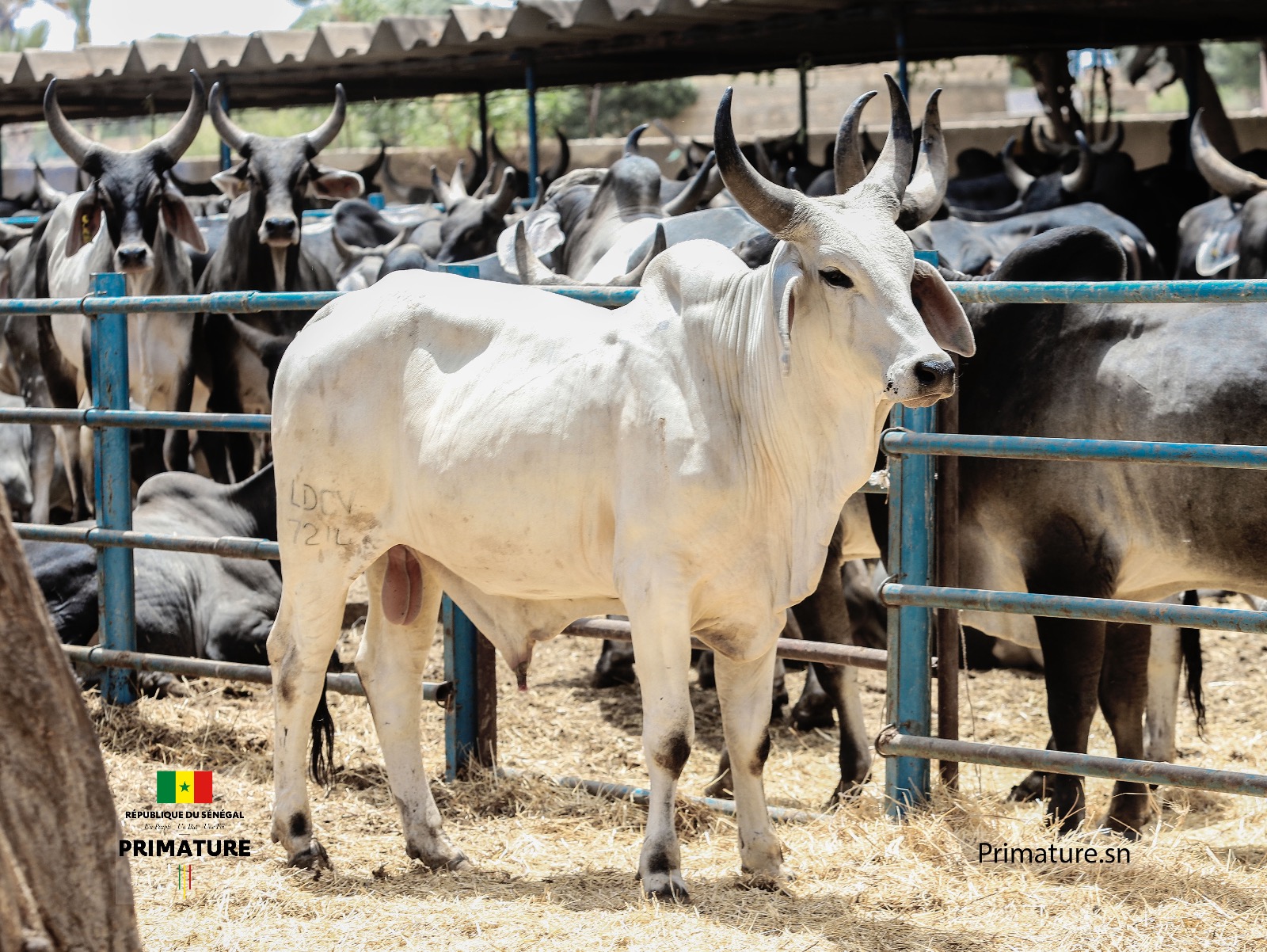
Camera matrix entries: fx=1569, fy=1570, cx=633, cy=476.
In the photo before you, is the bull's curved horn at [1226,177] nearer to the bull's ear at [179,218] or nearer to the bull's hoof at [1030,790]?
the bull's hoof at [1030,790]

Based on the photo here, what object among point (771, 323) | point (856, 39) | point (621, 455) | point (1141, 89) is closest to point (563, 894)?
point (621, 455)

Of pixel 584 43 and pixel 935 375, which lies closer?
pixel 935 375

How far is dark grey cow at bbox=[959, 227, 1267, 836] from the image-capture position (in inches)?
165

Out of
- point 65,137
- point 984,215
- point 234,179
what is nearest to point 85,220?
point 65,137

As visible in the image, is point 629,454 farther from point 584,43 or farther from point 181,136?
point 584,43

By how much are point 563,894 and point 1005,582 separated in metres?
1.74

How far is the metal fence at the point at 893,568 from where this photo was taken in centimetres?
353

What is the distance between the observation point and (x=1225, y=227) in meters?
8.98

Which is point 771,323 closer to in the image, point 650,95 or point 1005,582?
point 1005,582

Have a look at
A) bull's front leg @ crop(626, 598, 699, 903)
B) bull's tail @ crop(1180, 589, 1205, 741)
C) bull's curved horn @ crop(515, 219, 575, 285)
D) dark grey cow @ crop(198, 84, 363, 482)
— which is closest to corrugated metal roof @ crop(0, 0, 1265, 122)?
dark grey cow @ crop(198, 84, 363, 482)

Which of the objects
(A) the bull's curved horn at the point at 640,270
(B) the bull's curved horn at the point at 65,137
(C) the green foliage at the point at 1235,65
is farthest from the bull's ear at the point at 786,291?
(C) the green foliage at the point at 1235,65

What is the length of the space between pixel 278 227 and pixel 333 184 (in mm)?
596

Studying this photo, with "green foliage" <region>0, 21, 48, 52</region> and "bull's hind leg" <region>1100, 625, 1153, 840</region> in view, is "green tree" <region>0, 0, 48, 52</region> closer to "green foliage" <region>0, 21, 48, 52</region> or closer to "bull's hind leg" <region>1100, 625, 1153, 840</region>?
"green foliage" <region>0, 21, 48, 52</region>

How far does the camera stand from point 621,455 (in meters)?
3.54
